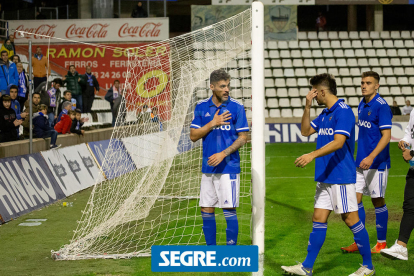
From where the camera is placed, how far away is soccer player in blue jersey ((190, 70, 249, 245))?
4.70m

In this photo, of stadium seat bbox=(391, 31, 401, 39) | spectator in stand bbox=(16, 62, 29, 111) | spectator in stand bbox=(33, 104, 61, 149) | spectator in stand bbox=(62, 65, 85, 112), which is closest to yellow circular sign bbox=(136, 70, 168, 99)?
spectator in stand bbox=(33, 104, 61, 149)

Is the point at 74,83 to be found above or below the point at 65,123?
above

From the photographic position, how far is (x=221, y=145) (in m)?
4.74

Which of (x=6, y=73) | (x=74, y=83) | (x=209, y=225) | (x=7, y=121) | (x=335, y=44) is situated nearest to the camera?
(x=209, y=225)

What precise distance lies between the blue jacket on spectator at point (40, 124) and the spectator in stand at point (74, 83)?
420 cm

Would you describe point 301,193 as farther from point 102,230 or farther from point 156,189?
point 102,230

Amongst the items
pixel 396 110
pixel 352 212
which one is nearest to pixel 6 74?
pixel 352 212

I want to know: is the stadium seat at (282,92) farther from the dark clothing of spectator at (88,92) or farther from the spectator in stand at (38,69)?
the spectator in stand at (38,69)

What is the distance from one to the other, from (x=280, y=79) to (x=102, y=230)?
2037 centimetres

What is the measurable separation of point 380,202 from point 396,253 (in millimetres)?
589

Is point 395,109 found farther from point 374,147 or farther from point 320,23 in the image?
point 374,147

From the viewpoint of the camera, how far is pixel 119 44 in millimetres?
22375

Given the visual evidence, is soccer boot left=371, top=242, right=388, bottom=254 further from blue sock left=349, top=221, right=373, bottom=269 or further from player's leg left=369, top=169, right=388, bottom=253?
blue sock left=349, top=221, right=373, bottom=269

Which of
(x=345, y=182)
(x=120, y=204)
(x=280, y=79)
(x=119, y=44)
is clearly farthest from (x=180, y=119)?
(x=280, y=79)
